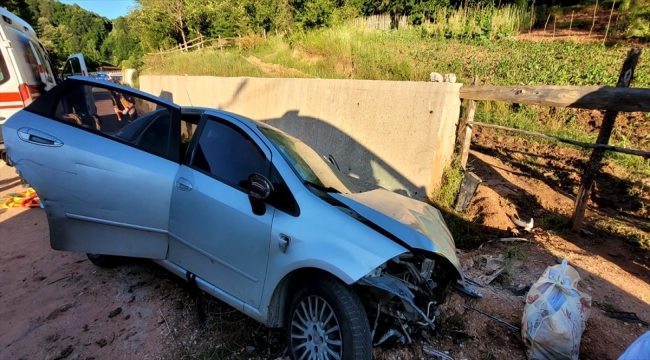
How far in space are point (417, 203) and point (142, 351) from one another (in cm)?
261

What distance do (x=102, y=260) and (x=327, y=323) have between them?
277 cm

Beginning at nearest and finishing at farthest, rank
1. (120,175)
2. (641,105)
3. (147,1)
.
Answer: (120,175)
(641,105)
(147,1)

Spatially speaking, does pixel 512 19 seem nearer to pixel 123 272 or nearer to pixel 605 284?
pixel 605 284

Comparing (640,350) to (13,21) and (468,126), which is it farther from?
(13,21)

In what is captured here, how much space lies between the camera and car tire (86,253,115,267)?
350cm

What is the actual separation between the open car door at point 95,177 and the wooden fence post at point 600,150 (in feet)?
15.7

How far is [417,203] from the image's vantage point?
124 inches

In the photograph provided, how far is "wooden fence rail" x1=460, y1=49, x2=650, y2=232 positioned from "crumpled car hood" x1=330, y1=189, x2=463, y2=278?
103 inches

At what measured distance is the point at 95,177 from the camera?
9.04 feet

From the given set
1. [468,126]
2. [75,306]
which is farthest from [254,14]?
[75,306]

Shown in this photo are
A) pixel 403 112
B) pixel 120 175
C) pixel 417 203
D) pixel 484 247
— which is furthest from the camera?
pixel 403 112

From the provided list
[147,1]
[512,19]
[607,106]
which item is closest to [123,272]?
[607,106]

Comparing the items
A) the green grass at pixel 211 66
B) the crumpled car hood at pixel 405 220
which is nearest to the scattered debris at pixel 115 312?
the crumpled car hood at pixel 405 220

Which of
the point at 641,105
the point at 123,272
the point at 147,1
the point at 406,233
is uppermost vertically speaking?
the point at 147,1
